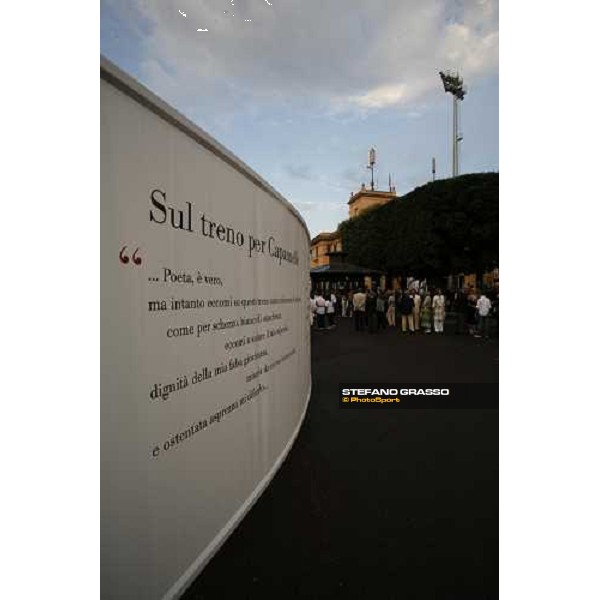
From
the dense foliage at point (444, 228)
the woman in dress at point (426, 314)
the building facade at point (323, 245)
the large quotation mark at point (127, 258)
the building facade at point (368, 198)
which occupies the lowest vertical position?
the woman in dress at point (426, 314)

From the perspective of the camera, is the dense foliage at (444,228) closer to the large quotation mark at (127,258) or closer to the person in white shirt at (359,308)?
the person in white shirt at (359,308)

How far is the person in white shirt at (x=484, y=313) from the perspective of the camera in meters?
11.0

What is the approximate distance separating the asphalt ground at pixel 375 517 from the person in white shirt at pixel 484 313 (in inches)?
275

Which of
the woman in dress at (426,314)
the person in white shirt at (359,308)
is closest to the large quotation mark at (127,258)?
the woman in dress at (426,314)

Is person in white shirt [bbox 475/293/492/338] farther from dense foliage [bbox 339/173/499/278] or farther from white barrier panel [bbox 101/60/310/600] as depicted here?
white barrier panel [bbox 101/60/310/600]

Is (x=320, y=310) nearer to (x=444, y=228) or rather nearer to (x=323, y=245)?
(x=444, y=228)

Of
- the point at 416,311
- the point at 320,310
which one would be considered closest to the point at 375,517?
the point at 416,311

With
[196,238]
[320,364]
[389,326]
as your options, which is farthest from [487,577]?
[389,326]

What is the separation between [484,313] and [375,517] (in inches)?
387

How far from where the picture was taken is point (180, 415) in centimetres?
181

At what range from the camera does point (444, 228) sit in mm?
19031

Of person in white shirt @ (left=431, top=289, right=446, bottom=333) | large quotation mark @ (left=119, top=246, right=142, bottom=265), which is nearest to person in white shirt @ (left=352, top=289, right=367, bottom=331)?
person in white shirt @ (left=431, top=289, right=446, bottom=333)

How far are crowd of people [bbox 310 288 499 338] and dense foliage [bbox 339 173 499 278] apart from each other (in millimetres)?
3171
